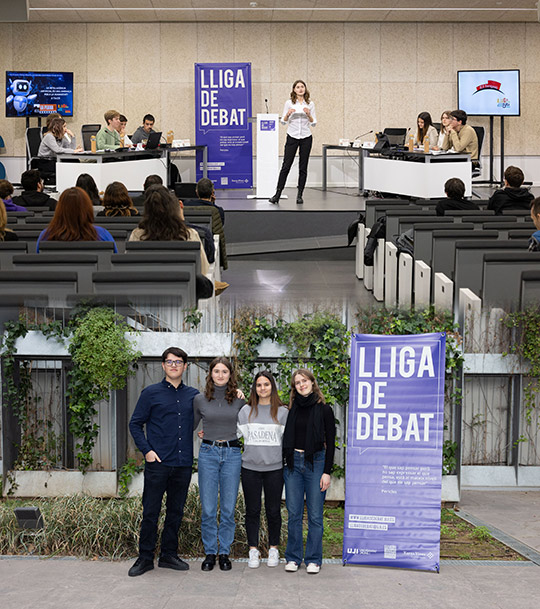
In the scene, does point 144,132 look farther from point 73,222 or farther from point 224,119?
point 73,222

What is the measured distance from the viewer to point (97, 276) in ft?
17.9

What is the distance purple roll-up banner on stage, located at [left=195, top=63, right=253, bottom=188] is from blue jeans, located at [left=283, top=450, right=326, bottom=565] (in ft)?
38.3

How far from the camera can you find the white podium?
1340 cm

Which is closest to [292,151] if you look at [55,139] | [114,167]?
[114,167]

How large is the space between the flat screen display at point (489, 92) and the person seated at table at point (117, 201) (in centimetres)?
959

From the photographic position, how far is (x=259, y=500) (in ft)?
15.8

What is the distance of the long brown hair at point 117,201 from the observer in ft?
25.6

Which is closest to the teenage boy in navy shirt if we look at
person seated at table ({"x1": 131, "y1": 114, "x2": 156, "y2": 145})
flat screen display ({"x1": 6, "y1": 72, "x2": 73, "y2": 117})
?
person seated at table ({"x1": 131, "y1": 114, "x2": 156, "y2": 145})

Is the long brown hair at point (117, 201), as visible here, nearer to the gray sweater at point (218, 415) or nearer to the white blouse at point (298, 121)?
the gray sweater at point (218, 415)

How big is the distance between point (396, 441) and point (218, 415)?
964 millimetres

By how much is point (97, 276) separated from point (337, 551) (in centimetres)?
215

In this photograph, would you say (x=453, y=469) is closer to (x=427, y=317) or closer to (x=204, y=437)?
(x=427, y=317)

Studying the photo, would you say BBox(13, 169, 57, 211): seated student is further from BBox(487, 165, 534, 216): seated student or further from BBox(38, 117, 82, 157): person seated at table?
BBox(487, 165, 534, 216): seated student

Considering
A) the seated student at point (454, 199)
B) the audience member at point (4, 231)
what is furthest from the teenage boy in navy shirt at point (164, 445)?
the seated student at point (454, 199)
